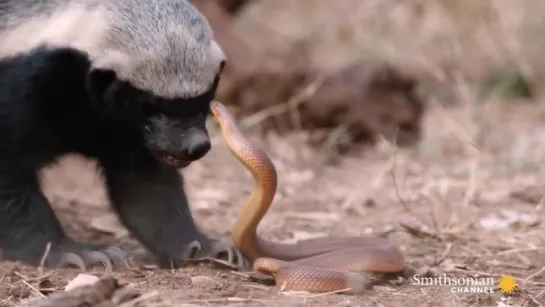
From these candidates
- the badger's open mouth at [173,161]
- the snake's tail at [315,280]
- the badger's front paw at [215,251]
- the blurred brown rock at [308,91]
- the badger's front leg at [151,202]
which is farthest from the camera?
A: the blurred brown rock at [308,91]

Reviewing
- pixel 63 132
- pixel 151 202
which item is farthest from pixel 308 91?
pixel 63 132

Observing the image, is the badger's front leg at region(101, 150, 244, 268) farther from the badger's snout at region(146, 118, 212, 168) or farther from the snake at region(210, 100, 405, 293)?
the badger's snout at region(146, 118, 212, 168)

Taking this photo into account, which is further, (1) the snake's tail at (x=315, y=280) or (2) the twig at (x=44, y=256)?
(2) the twig at (x=44, y=256)

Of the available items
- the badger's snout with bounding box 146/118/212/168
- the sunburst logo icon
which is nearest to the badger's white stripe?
the badger's snout with bounding box 146/118/212/168

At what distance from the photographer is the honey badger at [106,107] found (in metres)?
3.10

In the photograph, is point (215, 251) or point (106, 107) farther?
point (215, 251)

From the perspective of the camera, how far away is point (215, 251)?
348 cm

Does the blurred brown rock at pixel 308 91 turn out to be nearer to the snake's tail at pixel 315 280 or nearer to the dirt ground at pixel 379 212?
the dirt ground at pixel 379 212

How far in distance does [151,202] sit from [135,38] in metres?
0.83

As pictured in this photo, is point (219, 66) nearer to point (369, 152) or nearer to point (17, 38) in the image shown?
point (17, 38)

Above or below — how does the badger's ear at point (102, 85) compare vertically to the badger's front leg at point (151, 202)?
above

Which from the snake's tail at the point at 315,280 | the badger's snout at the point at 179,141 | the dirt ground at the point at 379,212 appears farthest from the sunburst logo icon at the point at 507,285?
the badger's snout at the point at 179,141

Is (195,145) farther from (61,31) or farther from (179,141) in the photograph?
(61,31)

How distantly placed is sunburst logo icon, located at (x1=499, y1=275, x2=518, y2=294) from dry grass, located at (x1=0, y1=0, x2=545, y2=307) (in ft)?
0.12
